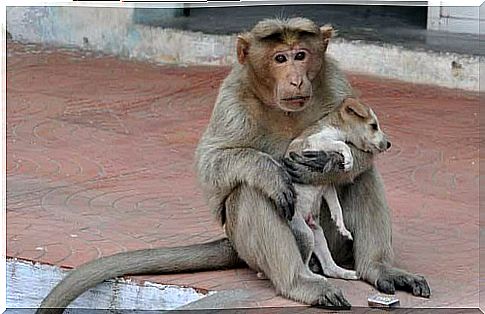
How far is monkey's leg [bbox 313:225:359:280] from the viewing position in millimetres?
4969

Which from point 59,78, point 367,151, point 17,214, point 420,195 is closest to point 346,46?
Answer: point 59,78

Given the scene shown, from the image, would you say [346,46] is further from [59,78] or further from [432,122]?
[59,78]

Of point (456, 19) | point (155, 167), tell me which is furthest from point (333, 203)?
point (456, 19)

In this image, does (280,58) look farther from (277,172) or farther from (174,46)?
(174,46)

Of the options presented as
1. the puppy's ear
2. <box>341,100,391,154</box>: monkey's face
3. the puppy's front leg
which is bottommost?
the puppy's front leg

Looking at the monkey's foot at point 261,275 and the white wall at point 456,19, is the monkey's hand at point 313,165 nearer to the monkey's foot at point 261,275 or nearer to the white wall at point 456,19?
the monkey's foot at point 261,275

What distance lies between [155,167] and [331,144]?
2865mm

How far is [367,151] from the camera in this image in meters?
4.88

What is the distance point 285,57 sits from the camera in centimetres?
465

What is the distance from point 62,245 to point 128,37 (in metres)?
5.18

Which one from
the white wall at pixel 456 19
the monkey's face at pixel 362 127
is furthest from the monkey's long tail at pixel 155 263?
the white wall at pixel 456 19

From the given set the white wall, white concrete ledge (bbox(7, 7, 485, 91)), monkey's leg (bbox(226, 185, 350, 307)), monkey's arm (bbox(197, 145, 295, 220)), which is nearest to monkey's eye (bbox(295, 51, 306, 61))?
monkey's arm (bbox(197, 145, 295, 220))

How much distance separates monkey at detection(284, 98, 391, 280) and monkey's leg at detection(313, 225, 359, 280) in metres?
0.03

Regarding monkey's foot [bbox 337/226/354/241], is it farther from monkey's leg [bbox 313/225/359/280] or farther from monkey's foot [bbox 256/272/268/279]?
monkey's foot [bbox 256/272/268/279]
